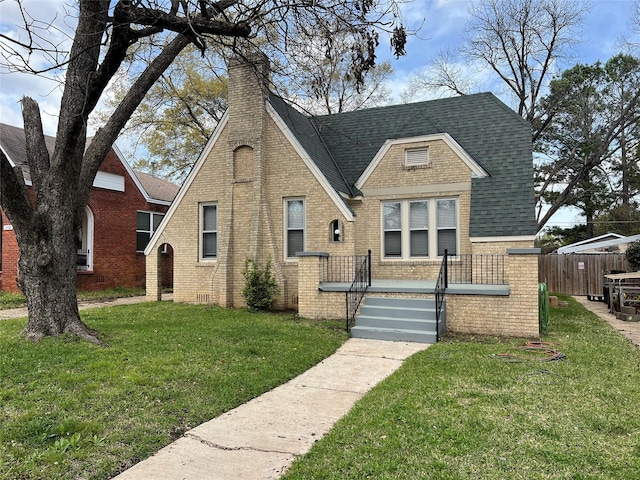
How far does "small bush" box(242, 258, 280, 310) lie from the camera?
469 inches

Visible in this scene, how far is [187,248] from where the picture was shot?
13789mm

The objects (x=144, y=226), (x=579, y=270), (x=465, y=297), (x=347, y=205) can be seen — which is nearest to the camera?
(x=465, y=297)

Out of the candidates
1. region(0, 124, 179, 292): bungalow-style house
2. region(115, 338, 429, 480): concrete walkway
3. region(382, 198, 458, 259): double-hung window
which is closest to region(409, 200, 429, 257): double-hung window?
region(382, 198, 458, 259): double-hung window

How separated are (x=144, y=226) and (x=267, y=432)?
730 inches

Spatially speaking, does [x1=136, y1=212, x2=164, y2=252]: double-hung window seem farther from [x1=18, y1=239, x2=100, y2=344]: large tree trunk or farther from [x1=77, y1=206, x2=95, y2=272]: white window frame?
[x1=18, y1=239, x2=100, y2=344]: large tree trunk

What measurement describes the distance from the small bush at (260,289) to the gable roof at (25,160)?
28.0ft

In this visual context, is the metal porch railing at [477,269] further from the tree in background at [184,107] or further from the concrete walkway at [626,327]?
the tree in background at [184,107]

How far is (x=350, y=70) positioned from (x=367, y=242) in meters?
6.45

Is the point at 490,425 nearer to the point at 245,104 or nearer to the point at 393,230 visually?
the point at 393,230

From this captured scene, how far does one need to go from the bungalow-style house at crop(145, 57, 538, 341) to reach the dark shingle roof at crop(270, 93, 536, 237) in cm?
4

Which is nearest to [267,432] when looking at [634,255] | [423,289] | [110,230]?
[423,289]

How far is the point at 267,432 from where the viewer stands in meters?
4.27

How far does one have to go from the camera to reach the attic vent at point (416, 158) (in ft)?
41.5

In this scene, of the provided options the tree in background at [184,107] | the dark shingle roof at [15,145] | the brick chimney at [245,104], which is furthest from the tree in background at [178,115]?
the brick chimney at [245,104]
